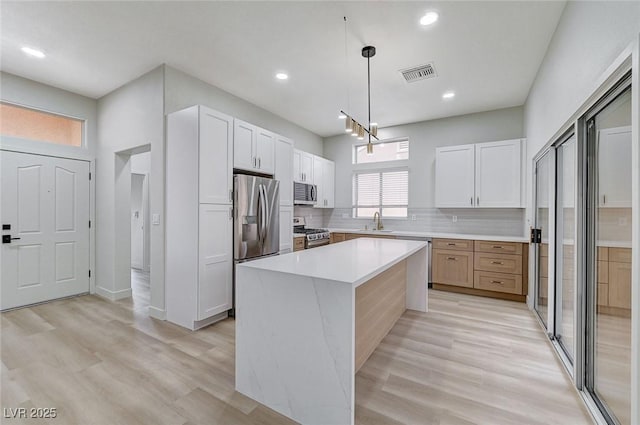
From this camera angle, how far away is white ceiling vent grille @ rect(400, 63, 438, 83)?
329 cm

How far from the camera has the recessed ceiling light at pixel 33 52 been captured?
9.57 ft

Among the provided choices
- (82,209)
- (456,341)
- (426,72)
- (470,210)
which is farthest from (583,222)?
(82,209)

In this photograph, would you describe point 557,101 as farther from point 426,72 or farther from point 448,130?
point 448,130

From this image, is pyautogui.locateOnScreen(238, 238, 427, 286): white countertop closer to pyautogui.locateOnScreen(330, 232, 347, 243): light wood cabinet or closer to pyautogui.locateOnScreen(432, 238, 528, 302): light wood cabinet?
pyautogui.locateOnScreen(432, 238, 528, 302): light wood cabinet

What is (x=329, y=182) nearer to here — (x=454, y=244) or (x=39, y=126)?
(x=454, y=244)

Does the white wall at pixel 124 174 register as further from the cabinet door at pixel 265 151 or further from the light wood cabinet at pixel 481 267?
the light wood cabinet at pixel 481 267

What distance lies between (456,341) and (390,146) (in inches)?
155

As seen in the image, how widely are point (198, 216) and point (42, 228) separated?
253 cm

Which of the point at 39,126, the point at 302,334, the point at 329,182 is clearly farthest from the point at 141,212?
the point at 302,334

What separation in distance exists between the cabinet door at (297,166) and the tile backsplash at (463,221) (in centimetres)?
173

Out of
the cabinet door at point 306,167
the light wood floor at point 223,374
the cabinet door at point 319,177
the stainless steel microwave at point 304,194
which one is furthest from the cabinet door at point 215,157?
the cabinet door at point 319,177

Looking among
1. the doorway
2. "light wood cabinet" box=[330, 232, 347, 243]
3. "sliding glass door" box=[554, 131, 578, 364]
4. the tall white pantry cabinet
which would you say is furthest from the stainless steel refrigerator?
the doorway

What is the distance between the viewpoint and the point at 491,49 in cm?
290

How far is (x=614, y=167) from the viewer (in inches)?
62.2
